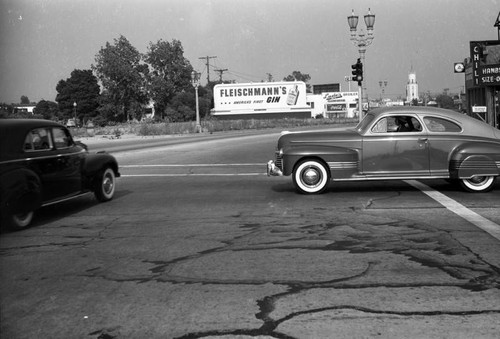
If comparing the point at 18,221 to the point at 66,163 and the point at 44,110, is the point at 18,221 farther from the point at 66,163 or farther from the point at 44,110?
the point at 44,110

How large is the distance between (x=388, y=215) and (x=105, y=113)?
247 ft

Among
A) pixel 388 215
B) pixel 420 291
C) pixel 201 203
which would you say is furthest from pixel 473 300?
pixel 201 203

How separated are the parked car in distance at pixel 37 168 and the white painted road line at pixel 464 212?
248 inches

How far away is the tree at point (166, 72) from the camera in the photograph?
3091 inches

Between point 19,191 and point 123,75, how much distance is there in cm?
7070

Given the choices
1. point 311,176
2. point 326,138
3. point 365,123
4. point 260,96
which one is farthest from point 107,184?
point 260,96

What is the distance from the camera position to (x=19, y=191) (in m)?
7.36

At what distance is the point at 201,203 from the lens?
382 inches

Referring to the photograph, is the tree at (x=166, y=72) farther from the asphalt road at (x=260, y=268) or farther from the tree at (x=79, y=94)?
the asphalt road at (x=260, y=268)

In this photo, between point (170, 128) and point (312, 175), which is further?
point (170, 128)

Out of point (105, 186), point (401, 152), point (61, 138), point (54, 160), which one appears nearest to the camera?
point (54, 160)

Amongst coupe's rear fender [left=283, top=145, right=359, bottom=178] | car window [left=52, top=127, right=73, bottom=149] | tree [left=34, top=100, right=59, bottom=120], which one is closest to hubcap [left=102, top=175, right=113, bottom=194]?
car window [left=52, top=127, right=73, bottom=149]

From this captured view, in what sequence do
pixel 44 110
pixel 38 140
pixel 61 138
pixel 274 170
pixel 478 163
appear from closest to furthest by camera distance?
pixel 38 140, pixel 61 138, pixel 478 163, pixel 274 170, pixel 44 110

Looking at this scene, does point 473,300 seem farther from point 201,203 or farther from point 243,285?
point 201,203
